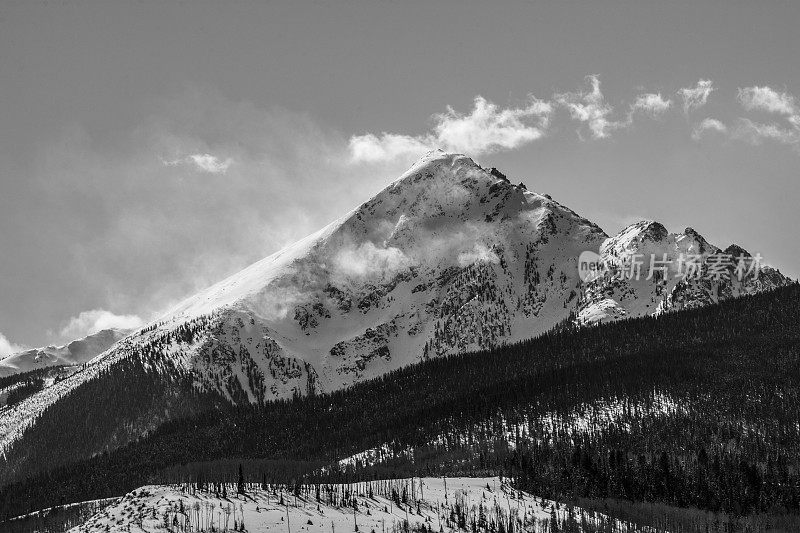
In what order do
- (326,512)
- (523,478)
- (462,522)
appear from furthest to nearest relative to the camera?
(523,478) → (462,522) → (326,512)

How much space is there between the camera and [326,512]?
12500 cm

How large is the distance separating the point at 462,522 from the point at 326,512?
947 inches

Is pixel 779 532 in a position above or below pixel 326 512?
below

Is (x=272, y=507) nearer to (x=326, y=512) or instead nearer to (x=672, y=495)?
(x=326, y=512)

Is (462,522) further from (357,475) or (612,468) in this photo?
(612,468)

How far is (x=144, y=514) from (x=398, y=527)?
3682cm

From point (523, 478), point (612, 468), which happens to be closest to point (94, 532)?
point (523, 478)

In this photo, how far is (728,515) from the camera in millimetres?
180125

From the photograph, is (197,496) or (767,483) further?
(767,483)

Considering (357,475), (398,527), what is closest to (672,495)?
(357,475)

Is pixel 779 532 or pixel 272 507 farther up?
pixel 272 507

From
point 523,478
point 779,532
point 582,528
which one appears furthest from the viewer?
point 523,478

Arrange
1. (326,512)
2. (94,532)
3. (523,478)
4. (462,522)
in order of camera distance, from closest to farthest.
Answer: (94,532), (326,512), (462,522), (523,478)

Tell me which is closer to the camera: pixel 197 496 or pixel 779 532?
pixel 197 496
